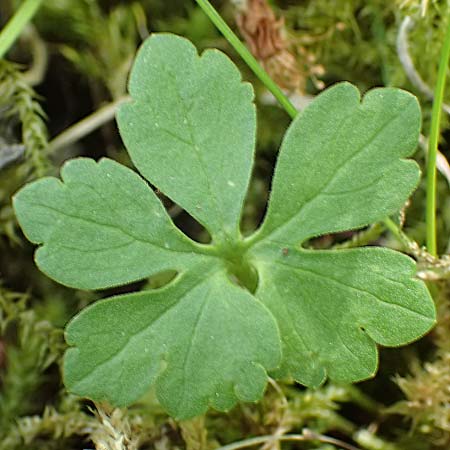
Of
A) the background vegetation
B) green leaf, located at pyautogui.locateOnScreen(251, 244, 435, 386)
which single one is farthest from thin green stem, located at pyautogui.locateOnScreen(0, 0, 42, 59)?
green leaf, located at pyautogui.locateOnScreen(251, 244, 435, 386)

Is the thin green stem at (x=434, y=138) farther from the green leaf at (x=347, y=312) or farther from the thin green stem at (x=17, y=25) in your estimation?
the thin green stem at (x=17, y=25)

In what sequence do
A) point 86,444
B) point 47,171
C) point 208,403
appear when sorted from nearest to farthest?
point 208,403 → point 86,444 → point 47,171

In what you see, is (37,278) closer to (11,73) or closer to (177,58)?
(11,73)

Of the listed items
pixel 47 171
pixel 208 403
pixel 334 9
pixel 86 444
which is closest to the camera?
pixel 208 403

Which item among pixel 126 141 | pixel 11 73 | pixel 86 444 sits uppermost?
pixel 11 73

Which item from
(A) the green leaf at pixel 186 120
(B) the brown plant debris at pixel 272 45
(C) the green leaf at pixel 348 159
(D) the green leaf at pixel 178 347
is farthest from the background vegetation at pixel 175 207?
(A) the green leaf at pixel 186 120

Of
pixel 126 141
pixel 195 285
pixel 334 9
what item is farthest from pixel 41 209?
pixel 334 9

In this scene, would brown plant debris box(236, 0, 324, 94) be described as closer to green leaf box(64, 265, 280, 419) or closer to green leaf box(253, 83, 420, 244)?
green leaf box(253, 83, 420, 244)
